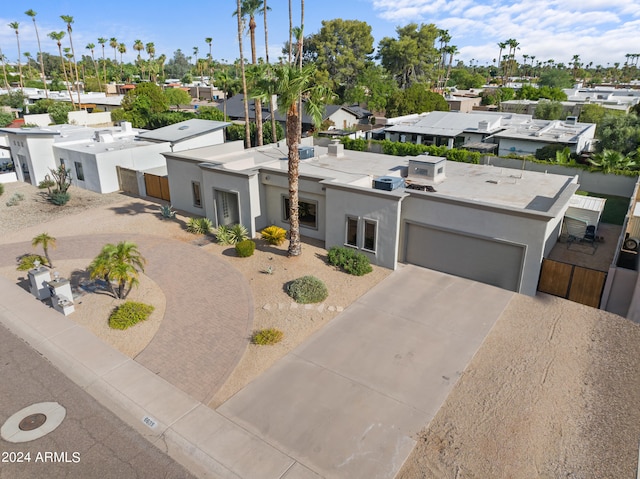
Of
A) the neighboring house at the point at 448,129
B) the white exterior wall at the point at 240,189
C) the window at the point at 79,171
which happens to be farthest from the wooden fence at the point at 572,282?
the window at the point at 79,171

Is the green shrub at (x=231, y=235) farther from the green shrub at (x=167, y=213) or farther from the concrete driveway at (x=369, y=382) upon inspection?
the concrete driveway at (x=369, y=382)

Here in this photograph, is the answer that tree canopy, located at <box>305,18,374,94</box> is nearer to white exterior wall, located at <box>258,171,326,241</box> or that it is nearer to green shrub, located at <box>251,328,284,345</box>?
white exterior wall, located at <box>258,171,326,241</box>

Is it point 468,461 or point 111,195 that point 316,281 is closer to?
point 468,461

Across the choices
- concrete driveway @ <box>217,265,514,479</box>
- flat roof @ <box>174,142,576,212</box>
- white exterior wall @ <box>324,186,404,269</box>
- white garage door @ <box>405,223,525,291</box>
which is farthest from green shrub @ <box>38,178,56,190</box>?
white garage door @ <box>405,223,525,291</box>

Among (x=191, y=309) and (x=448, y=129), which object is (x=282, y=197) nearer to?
(x=191, y=309)

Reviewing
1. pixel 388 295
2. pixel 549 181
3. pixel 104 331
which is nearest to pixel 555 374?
pixel 388 295

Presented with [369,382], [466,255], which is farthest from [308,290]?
[466,255]
